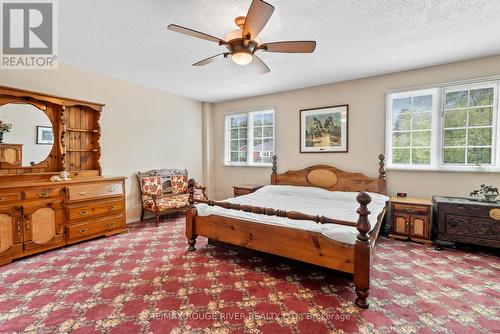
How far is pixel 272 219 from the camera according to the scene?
2.62 metres

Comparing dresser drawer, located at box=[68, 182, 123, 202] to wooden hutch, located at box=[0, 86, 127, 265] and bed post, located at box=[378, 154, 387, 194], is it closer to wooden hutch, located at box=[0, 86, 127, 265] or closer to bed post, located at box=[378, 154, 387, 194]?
wooden hutch, located at box=[0, 86, 127, 265]

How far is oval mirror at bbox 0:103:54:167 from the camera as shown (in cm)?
303

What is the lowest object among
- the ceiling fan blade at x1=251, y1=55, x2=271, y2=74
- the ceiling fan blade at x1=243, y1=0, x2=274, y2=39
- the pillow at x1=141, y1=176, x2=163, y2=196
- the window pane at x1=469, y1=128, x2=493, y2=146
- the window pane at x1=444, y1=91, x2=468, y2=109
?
the pillow at x1=141, y1=176, x2=163, y2=196

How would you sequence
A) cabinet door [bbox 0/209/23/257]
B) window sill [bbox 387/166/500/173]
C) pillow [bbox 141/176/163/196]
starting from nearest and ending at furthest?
cabinet door [bbox 0/209/23/257] → window sill [bbox 387/166/500/173] → pillow [bbox 141/176/163/196]

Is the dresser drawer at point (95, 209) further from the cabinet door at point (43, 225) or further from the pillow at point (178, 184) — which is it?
the pillow at point (178, 184)

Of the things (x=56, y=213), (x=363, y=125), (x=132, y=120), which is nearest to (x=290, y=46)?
(x=363, y=125)

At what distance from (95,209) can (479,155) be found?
18.5 ft

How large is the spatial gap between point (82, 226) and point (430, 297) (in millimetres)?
4223

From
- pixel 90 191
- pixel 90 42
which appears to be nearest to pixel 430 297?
pixel 90 191

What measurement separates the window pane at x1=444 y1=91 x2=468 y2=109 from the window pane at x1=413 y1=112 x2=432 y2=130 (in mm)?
256

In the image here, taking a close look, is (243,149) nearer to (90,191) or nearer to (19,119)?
(90,191)

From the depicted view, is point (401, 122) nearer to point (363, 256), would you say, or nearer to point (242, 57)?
point (363, 256)

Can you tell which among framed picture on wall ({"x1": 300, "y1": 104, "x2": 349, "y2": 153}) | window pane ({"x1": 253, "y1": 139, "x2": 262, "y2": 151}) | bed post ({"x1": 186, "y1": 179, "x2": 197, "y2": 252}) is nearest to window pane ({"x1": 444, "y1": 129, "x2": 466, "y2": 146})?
framed picture on wall ({"x1": 300, "y1": 104, "x2": 349, "y2": 153})

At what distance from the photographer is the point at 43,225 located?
9.85 ft
